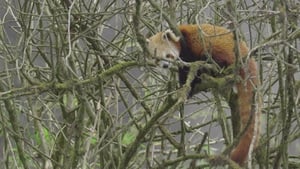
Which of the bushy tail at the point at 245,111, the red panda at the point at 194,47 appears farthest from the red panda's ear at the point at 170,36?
the bushy tail at the point at 245,111

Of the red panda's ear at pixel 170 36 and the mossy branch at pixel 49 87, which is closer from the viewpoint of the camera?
the mossy branch at pixel 49 87

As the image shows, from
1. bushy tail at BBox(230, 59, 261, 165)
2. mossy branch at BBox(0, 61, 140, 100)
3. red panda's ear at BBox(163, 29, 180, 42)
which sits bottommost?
bushy tail at BBox(230, 59, 261, 165)

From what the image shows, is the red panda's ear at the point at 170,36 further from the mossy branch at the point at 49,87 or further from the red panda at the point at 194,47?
the mossy branch at the point at 49,87

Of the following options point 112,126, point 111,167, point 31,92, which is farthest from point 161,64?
point 31,92

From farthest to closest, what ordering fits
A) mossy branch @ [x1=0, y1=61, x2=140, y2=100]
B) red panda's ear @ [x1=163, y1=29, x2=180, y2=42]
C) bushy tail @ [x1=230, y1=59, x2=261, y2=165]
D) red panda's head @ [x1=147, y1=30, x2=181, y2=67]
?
red panda's head @ [x1=147, y1=30, x2=181, y2=67]
red panda's ear @ [x1=163, y1=29, x2=180, y2=42]
bushy tail @ [x1=230, y1=59, x2=261, y2=165]
mossy branch @ [x1=0, y1=61, x2=140, y2=100]

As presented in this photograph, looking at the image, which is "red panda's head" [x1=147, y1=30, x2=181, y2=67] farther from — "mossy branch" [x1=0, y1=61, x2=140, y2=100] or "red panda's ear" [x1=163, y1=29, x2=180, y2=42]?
"mossy branch" [x1=0, y1=61, x2=140, y2=100]

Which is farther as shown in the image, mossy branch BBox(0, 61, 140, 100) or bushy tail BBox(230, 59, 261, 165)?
bushy tail BBox(230, 59, 261, 165)

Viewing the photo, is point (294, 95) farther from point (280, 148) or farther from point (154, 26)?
point (154, 26)

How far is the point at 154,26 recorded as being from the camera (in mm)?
3250

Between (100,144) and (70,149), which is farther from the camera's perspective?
(70,149)

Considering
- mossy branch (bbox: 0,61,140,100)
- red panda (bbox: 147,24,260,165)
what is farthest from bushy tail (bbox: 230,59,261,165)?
mossy branch (bbox: 0,61,140,100)

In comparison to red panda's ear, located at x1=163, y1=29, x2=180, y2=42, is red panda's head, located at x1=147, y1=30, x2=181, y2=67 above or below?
below

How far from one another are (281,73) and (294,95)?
0.34 feet

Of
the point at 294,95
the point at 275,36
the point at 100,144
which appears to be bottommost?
the point at 100,144
